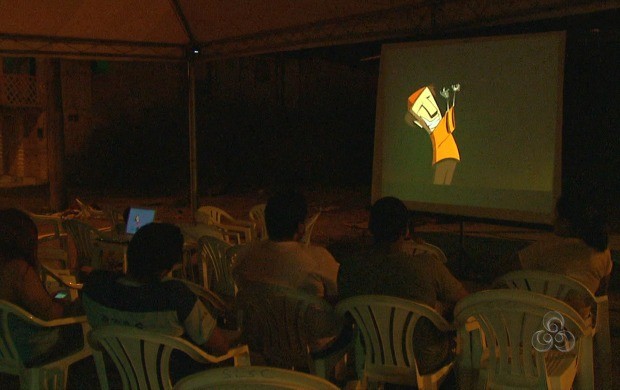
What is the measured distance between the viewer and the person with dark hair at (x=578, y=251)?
3.24m

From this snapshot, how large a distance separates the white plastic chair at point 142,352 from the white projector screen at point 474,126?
407 centimetres

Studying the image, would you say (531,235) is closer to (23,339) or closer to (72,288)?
(72,288)

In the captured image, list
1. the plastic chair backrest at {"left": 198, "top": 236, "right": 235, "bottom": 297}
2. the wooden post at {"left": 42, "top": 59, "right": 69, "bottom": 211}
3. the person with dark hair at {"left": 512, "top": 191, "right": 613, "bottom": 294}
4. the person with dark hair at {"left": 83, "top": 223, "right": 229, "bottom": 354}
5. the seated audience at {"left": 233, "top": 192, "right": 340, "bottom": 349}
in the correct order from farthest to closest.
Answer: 1. the wooden post at {"left": 42, "top": 59, "right": 69, "bottom": 211}
2. the plastic chair backrest at {"left": 198, "top": 236, "right": 235, "bottom": 297}
3. the person with dark hair at {"left": 512, "top": 191, "right": 613, "bottom": 294}
4. the seated audience at {"left": 233, "top": 192, "right": 340, "bottom": 349}
5. the person with dark hair at {"left": 83, "top": 223, "right": 229, "bottom": 354}

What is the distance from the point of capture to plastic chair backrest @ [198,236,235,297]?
459cm

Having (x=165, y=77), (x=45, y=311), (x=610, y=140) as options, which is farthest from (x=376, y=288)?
(x=165, y=77)

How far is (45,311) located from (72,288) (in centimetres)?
105

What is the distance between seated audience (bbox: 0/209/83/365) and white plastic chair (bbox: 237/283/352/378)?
3.05ft

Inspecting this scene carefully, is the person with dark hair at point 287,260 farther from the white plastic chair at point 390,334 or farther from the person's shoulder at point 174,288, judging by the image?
the person's shoulder at point 174,288

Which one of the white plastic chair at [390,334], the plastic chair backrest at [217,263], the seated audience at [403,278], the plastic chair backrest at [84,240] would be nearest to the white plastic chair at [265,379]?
the white plastic chair at [390,334]

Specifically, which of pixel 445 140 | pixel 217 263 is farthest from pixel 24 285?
pixel 445 140

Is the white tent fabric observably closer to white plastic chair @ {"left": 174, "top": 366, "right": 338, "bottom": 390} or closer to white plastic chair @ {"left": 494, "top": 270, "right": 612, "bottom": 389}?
white plastic chair @ {"left": 494, "top": 270, "right": 612, "bottom": 389}

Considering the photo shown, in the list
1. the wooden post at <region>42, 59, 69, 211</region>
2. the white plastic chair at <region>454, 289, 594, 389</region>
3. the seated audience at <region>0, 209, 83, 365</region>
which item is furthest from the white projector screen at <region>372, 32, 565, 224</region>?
the wooden post at <region>42, 59, 69, 211</region>

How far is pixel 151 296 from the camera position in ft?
8.02

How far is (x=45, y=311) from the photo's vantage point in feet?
9.50
